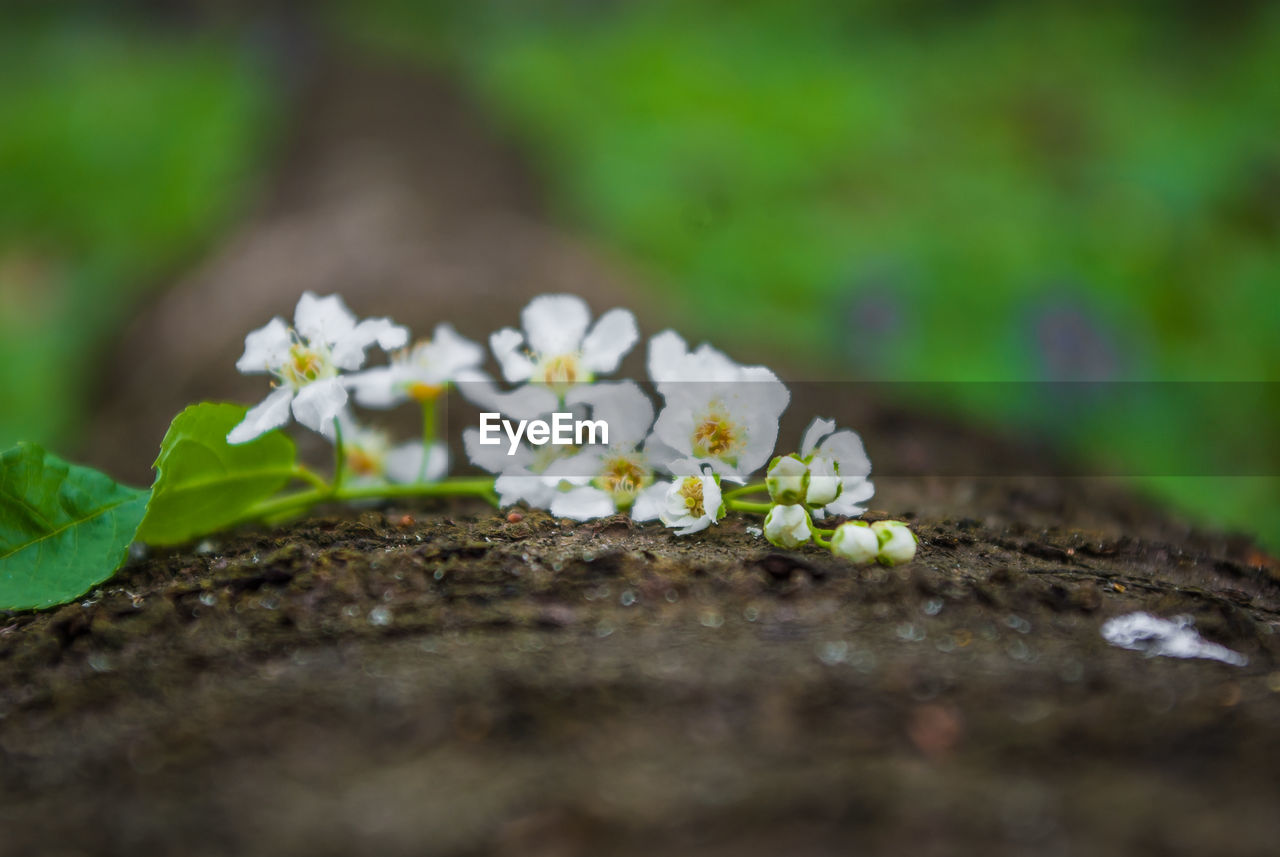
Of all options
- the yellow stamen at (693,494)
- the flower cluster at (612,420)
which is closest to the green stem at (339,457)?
the flower cluster at (612,420)

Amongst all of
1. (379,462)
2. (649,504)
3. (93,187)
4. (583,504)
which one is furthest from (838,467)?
(93,187)

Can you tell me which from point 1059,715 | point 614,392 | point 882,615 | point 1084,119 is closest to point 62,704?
point 614,392

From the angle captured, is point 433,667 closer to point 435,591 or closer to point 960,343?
point 435,591

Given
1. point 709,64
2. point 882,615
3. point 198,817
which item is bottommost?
point 198,817

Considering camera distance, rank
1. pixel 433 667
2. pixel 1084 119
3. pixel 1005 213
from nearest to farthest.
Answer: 1. pixel 433 667
2. pixel 1005 213
3. pixel 1084 119

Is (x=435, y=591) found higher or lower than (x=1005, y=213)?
lower
